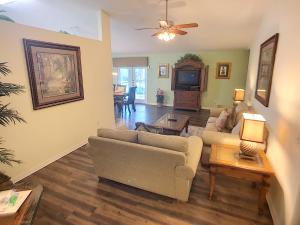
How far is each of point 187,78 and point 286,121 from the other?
5679mm

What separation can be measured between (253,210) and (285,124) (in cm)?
110

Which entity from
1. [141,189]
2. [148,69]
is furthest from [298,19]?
[148,69]

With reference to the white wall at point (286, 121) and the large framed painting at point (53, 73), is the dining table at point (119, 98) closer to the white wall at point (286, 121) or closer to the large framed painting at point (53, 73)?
the large framed painting at point (53, 73)

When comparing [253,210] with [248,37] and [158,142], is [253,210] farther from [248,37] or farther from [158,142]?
[248,37]

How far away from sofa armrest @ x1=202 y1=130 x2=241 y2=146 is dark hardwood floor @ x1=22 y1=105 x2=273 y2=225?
58 centimetres

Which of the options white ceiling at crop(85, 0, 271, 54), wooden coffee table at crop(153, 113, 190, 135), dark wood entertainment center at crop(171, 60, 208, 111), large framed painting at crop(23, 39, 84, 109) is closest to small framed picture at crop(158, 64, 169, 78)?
dark wood entertainment center at crop(171, 60, 208, 111)

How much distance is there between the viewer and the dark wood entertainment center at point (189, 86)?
23.4ft

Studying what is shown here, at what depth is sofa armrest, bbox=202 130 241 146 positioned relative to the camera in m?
2.67

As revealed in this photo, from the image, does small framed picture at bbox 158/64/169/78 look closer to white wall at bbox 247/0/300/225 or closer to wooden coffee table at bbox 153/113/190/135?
wooden coffee table at bbox 153/113/190/135

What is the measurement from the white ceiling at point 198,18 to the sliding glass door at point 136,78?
8.31 ft

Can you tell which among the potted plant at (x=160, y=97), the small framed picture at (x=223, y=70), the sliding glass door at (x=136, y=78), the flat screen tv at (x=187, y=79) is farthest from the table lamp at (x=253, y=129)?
the sliding glass door at (x=136, y=78)

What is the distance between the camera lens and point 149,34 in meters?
5.56

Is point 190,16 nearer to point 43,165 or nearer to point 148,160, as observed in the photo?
point 148,160

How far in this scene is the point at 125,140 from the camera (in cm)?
236
